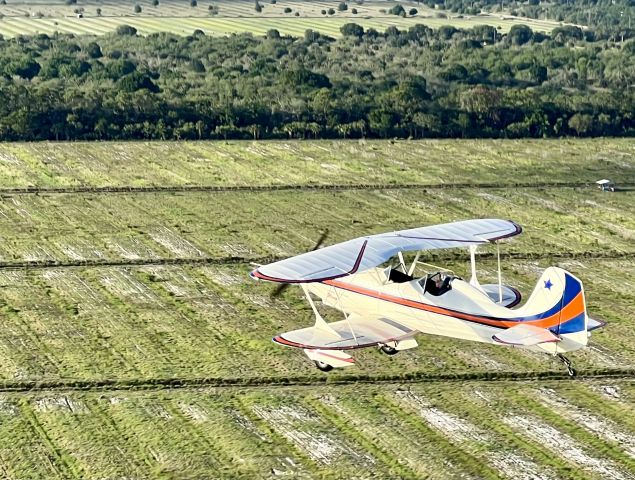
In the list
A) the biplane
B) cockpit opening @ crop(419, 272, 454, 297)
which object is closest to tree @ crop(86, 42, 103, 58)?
the biplane

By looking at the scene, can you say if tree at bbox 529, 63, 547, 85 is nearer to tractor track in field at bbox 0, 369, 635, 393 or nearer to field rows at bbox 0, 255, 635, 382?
field rows at bbox 0, 255, 635, 382

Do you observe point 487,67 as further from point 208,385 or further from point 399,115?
point 208,385

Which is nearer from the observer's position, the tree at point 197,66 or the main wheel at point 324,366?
the main wheel at point 324,366

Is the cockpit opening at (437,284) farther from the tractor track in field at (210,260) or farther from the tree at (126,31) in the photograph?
the tree at (126,31)

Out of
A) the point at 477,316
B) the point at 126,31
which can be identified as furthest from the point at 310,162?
the point at 126,31

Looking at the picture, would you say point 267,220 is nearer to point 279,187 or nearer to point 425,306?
point 279,187

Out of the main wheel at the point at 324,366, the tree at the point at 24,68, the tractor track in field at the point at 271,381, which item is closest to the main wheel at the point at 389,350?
the tractor track in field at the point at 271,381
